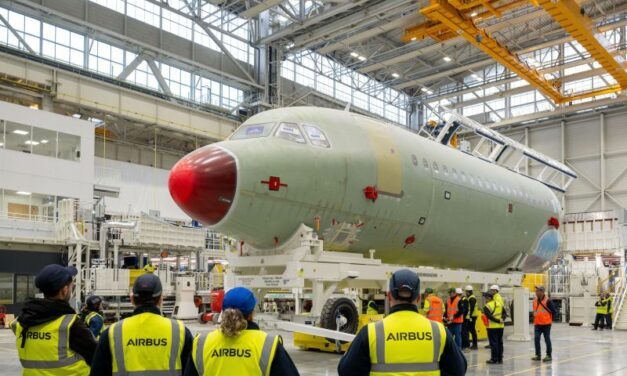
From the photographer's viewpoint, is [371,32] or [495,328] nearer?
[495,328]

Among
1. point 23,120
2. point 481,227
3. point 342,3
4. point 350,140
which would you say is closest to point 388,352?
point 350,140

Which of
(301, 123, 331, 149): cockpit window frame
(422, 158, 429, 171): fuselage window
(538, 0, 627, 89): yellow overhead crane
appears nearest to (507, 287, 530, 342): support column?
(422, 158, 429, 171): fuselage window

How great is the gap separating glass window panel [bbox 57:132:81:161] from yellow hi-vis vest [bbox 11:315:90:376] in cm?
2762

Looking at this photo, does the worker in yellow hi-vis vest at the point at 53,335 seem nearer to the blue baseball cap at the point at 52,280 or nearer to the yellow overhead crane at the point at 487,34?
the blue baseball cap at the point at 52,280

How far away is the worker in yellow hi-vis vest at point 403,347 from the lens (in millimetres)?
4207

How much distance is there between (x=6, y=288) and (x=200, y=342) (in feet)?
88.8

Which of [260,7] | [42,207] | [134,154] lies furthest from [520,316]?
[134,154]

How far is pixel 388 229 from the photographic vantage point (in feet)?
47.6

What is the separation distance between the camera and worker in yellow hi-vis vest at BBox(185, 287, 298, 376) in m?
4.05

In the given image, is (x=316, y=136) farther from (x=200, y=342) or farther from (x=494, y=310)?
(x=200, y=342)

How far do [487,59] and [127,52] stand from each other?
21838 millimetres

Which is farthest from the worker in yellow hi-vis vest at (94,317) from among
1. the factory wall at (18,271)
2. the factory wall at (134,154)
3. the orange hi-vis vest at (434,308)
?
the factory wall at (134,154)

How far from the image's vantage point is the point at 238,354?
13.4 ft

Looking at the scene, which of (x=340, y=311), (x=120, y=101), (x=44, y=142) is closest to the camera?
(x=340, y=311)
